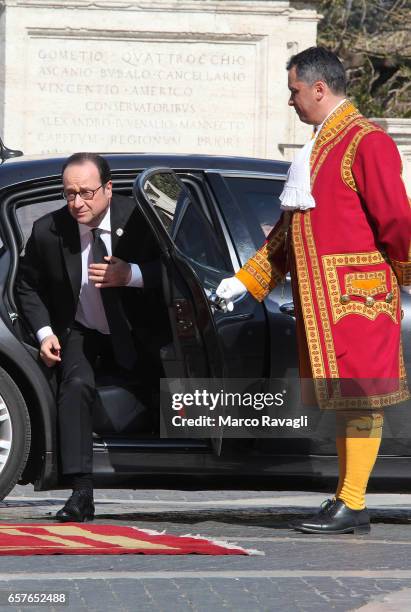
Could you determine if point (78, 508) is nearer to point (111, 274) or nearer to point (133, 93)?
point (111, 274)

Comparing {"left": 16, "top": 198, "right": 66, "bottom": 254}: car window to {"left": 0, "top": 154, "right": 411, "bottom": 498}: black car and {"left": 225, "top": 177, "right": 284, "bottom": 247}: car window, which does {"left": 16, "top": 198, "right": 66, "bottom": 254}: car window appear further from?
{"left": 225, "top": 177, "right": 284, "bottom": 247}: car window

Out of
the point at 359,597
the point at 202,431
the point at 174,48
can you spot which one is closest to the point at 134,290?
the point at 202,431

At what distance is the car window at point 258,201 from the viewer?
22.3ft

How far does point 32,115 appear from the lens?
22078 millimetres

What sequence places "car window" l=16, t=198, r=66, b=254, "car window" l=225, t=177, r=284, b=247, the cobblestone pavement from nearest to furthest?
the cobblestone pavement → "car window" l=225, t=177, r=284, b=247 → "car window" l=16, t=198, r=66, b=254

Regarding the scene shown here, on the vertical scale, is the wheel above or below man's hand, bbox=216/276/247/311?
below

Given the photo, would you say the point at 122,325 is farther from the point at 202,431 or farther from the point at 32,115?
the point at 32,115

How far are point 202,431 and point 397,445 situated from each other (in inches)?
31.7

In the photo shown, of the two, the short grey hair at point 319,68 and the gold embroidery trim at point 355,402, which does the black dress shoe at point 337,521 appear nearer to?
the gold embroidery trim at point 355,402

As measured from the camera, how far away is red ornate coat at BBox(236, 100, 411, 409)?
621cm

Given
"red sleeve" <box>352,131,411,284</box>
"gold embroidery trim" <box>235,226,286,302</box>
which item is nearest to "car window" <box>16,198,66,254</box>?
"gold embroidery trim" <box>235,226,286,302</box>

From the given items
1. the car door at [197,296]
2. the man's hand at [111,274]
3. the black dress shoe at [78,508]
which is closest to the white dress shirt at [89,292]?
the man's hand at [111,274]

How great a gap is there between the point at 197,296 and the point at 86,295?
60 cm

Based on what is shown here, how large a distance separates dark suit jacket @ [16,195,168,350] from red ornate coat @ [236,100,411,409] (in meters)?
0.49
